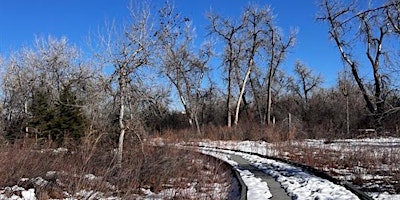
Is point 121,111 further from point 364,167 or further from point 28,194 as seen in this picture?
point 364,167

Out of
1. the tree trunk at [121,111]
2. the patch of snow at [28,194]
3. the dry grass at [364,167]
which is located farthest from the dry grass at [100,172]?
the dry grass at [364,167]

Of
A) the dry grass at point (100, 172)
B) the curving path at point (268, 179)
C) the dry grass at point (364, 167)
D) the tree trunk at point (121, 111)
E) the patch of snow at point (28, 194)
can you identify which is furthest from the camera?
the tree trunk at point (121, 111)

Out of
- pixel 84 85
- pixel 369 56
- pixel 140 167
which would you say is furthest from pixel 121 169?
pixel 369 56

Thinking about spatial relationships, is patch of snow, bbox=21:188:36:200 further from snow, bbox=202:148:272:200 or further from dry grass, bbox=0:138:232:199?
snow, bbox=202:148:272:200

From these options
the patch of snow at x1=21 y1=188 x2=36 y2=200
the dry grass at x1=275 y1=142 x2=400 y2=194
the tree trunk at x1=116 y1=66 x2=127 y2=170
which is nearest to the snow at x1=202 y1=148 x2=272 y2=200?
the dry grass at x1=275 y1=142 x2=400 y2=194

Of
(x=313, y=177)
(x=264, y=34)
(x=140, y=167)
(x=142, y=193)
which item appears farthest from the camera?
(x=264, y=34)

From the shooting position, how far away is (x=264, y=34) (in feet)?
162

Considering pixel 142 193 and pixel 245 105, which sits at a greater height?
pixel 245 105

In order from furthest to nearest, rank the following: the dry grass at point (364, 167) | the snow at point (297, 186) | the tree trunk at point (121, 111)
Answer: the tree trunk at point (121, 111) → the dry grass at point (364, 167) → the snow at point (297, 186)

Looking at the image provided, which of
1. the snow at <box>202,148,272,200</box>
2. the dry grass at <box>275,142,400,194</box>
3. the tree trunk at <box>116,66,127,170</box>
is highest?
the tree trunk at <box>116,66,127,170</box>

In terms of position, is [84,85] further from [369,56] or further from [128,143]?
[369,56]

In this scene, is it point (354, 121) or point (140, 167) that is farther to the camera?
point (354, 121)

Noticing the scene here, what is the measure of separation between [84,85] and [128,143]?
9.18 feet

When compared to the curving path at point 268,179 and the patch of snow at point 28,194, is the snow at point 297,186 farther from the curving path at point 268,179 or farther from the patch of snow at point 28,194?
the patch of snow at point 28,194
